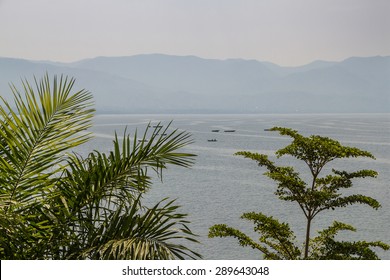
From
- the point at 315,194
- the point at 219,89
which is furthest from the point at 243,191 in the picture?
the point at 315,194

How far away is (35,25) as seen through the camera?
4.84m

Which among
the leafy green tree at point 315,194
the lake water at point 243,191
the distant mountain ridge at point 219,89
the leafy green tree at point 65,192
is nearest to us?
the leafy green tree at point 65,192

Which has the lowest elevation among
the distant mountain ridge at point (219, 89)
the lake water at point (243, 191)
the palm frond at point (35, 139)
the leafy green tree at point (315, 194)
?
the lake water at point (243, 191)

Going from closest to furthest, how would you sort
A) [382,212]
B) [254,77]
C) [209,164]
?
1. [254,77]
2. [382,212]
3. [209,164]

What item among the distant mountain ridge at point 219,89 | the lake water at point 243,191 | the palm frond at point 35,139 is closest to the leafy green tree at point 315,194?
the palm frond at point 35,139

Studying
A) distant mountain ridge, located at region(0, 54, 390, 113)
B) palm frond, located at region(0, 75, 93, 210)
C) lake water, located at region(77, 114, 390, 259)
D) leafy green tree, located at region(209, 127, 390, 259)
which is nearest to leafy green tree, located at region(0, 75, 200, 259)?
palm frond, located at region(0, 75, 93, 210)

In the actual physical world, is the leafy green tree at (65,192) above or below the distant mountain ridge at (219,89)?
below

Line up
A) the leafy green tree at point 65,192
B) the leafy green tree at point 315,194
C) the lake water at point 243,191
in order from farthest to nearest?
1. the lake water at point 243,191
2. the leafy green tree at point 315,194
3. the leafy green tree at point 65,192

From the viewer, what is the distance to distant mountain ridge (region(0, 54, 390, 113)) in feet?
36.0

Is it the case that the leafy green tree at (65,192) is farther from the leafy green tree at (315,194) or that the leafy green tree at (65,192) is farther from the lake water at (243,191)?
the lake water at (243,191)

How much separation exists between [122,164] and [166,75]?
10986mm

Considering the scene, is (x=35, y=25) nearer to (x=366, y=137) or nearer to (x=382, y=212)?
(x=382, y=212)

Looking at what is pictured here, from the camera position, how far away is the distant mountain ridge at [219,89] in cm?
1098
